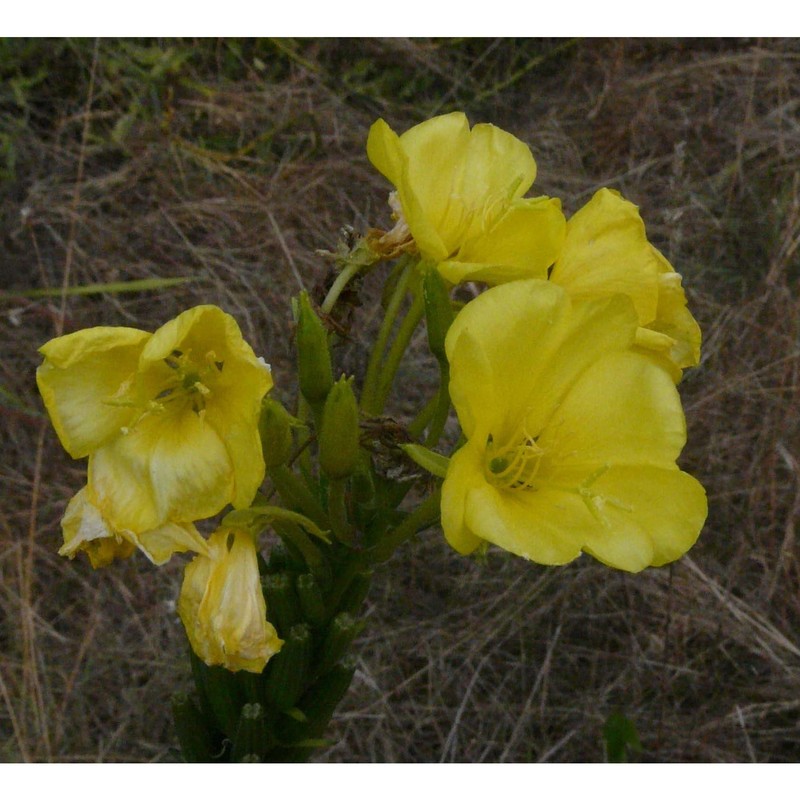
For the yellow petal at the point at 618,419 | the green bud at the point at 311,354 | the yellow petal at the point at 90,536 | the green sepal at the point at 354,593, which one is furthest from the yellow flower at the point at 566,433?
the yellow petal at the point at 90,536

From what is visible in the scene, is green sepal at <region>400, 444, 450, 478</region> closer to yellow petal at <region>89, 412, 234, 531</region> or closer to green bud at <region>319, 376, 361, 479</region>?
green bud at <region>319, 376, 361, 479</region>

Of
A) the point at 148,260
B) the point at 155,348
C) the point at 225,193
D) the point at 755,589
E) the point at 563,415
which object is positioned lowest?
the point at 755,589

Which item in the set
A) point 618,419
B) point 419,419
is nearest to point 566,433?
point 618,419

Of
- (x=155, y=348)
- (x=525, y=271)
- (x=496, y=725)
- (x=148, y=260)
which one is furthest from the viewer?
(x=148, y=260)

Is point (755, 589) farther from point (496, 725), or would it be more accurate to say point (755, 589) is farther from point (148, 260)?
point (148, 260)

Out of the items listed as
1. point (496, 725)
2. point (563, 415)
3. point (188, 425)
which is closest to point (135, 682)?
point (496, 725)

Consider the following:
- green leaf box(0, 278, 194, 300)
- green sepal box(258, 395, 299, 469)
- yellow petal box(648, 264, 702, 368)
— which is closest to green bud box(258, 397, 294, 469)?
green sepal box(258, 395, 299, 469)
